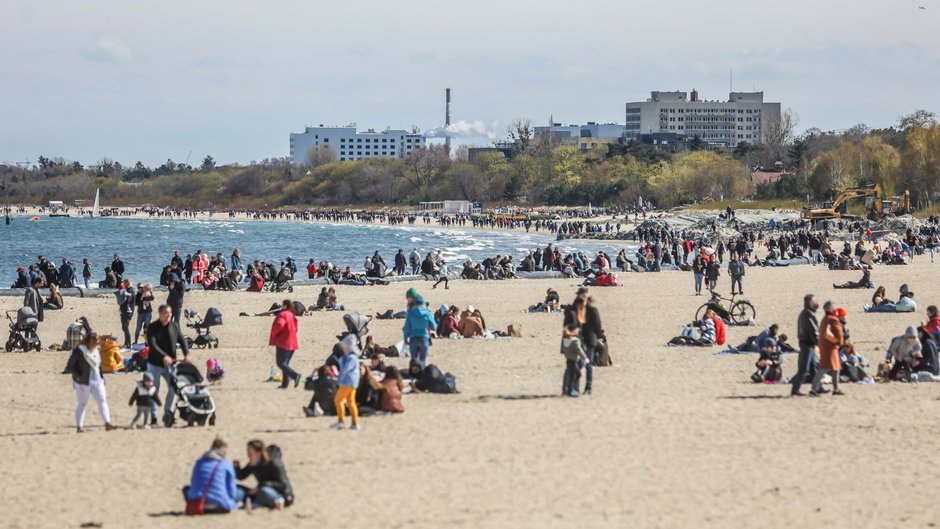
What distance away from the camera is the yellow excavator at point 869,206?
68.8m

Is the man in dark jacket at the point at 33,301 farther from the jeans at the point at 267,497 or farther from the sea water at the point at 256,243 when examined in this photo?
the sea water at the point at 256,243

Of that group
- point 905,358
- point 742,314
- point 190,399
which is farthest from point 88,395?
point 742,314

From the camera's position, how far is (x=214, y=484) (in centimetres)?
964

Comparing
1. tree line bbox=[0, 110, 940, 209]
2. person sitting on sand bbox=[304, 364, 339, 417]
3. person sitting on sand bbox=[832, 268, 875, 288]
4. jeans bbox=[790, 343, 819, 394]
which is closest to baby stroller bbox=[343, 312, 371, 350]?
person sitting on sand bbox=[304, 364, 339, 417]

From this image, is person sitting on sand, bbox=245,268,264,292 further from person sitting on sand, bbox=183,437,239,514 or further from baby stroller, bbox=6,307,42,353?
person sitting on sand, bbox=183,437,239,514

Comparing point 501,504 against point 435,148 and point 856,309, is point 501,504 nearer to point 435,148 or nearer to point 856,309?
point 856,309

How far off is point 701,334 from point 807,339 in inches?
208

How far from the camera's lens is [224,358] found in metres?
18.5

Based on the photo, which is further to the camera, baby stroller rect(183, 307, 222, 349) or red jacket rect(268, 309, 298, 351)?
baby stroller rect(183, 307, 222, 349)

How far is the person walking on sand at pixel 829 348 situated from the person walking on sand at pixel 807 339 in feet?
0.28

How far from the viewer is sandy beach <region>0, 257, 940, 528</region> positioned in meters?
9.55

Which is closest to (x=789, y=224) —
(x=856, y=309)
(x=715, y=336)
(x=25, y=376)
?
(x=856, y=309)

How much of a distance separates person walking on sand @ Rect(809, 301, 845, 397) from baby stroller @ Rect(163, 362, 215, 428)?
665 cm

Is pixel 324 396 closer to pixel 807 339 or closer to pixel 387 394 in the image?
pixel 387 394
